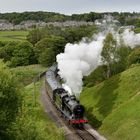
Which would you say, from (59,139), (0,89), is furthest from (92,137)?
(0,89)

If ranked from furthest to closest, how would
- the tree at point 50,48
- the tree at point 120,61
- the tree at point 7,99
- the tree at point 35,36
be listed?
the tree at point 35,36
the tree at point 50,48
the tree at point 120,61
the tree at point 7,99

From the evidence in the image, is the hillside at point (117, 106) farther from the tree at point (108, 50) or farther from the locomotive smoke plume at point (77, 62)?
the tree at point (108, 50)

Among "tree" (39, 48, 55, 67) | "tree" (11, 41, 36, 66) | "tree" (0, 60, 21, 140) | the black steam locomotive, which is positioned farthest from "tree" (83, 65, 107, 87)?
"tree" (11, 41, 36, 66)

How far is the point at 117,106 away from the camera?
2616 inches

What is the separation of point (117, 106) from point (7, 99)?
32.3 metres

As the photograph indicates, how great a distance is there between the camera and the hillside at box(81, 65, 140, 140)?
57.0 meters

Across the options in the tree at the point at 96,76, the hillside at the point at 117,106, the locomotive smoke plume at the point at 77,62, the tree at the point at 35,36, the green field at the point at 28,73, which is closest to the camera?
the hillside at the point at 117,106

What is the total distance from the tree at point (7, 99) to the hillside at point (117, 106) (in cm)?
2032

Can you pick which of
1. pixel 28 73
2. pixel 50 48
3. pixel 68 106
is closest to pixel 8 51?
pixel 50 48

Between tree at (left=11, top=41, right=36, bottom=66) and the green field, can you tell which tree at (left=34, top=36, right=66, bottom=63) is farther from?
the green field

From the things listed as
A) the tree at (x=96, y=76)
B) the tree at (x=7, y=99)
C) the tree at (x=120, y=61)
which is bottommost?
the tree at (x=96, y=76)

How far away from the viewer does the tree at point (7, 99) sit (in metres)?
35.8

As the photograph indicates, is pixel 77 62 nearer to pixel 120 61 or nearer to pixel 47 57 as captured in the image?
pixel 120 61

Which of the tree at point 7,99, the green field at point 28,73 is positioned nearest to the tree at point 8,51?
the green field at point 28,73
